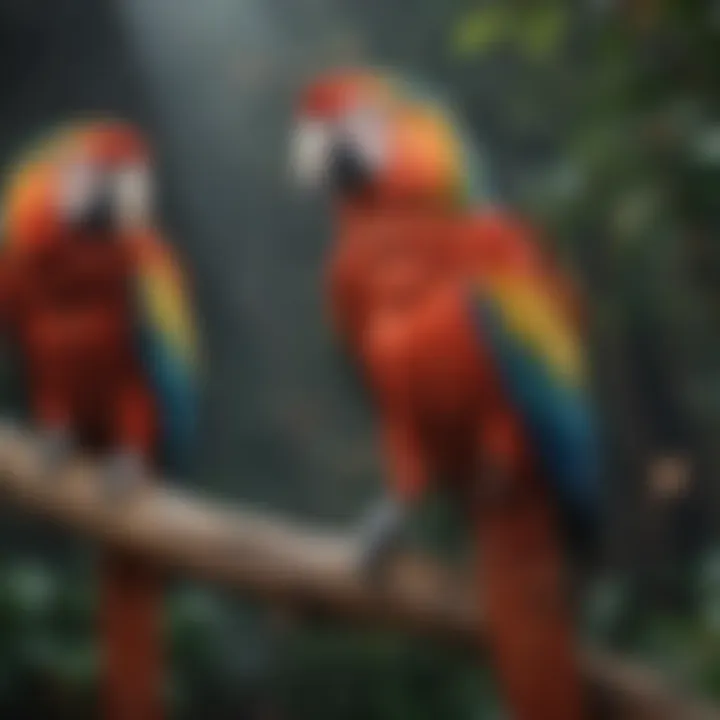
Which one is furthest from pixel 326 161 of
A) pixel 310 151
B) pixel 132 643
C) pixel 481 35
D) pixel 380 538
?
pixel 132 643

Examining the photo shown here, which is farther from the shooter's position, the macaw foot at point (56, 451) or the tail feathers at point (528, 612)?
the macaw foot at point (56, 451)

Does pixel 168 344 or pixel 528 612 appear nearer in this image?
pixel 528 612

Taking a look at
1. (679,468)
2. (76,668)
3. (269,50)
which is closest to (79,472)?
(76,668)

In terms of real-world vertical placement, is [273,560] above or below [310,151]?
below

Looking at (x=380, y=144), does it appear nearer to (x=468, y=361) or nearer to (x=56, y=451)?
(x=468, y=361)

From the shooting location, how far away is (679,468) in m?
1.32

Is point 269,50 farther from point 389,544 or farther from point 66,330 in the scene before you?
point 389,544

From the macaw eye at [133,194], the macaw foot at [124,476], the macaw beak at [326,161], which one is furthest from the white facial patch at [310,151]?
the macaw foot at [124,476]

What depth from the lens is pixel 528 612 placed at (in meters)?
1.27

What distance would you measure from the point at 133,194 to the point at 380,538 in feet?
1.10

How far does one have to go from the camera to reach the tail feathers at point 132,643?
1.34 meters

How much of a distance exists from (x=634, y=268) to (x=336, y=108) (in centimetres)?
26

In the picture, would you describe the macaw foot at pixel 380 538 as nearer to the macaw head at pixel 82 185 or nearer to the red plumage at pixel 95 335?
the red plumage at pixel 95 335

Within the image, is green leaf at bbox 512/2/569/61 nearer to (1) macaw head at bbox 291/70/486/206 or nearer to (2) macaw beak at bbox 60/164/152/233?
(1) macaw head at bbox 291/70/486/206
